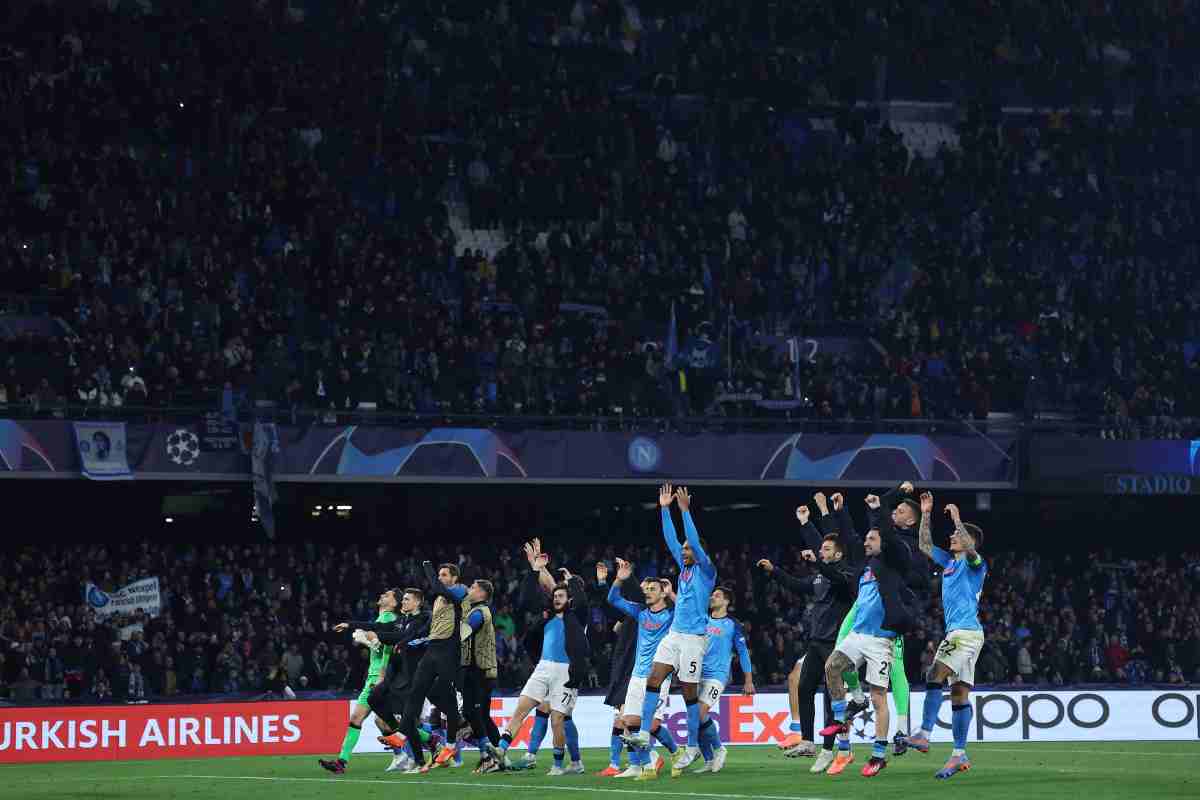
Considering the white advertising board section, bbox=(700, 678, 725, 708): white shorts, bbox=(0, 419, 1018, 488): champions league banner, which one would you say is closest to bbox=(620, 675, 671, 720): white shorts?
bbox=(700, 678, 725, 708): white shorts

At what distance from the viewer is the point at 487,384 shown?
3856 cm

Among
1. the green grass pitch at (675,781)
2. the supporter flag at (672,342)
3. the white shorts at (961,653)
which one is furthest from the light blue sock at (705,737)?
the supporter flag at (672,342)

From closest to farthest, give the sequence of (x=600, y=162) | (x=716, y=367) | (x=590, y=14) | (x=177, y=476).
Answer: (x=177, y=476) → (x=716, y=367) → (x=600, y=162) → (x=590, y=14)

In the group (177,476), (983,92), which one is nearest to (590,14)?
(983,92)

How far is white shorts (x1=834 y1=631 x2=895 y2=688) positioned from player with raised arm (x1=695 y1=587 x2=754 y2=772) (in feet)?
7.14

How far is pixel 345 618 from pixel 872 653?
60.5ft

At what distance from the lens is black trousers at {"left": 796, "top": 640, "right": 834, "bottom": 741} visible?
64.8ft

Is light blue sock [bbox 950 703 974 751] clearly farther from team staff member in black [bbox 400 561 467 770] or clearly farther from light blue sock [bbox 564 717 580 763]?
team staff member in black [bbox 400 561 467 770]

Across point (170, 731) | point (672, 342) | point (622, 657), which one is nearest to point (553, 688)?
point (622, 657)

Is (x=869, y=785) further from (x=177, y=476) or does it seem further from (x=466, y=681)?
(x=177, y=476)

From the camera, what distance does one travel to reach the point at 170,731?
29062mm

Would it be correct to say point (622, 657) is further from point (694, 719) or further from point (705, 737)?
point (705, 737)

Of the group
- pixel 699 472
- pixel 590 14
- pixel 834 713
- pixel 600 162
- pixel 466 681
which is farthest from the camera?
pixel 590 14

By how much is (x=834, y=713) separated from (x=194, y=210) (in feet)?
79.9
